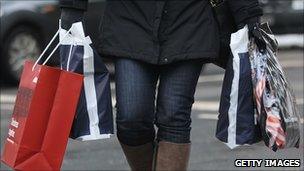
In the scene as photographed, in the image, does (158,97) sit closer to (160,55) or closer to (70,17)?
(160,55)

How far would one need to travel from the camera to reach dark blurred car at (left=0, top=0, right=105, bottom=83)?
10.4m

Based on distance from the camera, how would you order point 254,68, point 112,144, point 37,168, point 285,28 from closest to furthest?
point 37,168, point 254,68, point 112,144, point 285,28

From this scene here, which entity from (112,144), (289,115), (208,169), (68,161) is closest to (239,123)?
(289,115)

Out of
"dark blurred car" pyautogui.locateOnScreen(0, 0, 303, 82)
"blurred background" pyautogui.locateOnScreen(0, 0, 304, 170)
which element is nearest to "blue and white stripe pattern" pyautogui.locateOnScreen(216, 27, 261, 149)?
"blurred background" pyautogui.locateOnScreen(0, 0, 304, 170)

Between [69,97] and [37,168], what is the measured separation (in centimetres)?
35

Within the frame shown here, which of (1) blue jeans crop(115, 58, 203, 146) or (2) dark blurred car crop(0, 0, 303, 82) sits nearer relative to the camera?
(1) blue jeans crop(115, 58, 203, 146)

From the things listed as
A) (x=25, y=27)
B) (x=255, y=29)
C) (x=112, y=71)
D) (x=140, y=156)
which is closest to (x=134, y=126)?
(x=140, y=156)

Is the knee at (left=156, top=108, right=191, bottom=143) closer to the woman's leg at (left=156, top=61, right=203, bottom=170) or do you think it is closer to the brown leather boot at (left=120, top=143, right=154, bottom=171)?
the woman's leg at (left=156, top=61, right=203, bottom=170)

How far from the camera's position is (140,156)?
375 cm

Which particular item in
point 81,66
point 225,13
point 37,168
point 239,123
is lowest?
point 37,168

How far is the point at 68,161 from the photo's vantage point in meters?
5.86

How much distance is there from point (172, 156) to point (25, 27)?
296 inches

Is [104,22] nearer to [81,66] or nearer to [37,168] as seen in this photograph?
[81,66]

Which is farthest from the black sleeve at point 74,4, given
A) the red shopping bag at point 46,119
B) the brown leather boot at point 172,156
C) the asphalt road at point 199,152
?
the asphalt road at point 199,152
